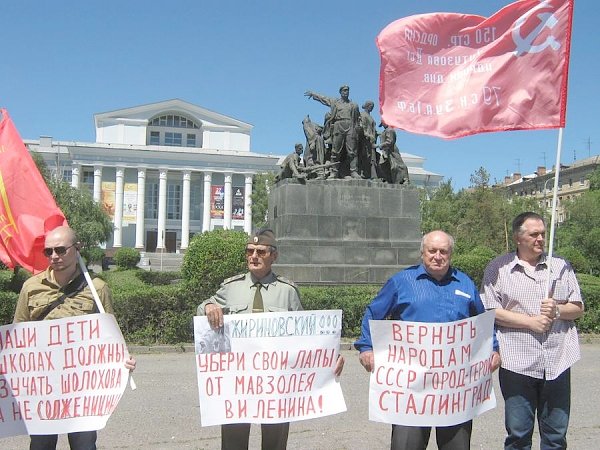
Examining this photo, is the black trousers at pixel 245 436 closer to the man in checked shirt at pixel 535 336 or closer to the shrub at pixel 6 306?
the man in checked shirt at pixel 535 336

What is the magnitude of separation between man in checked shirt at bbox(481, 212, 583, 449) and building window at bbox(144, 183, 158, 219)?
243 feet

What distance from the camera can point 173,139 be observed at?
79.4 meters

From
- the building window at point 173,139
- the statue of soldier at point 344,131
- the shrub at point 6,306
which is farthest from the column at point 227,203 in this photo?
the shrub at point 6,306

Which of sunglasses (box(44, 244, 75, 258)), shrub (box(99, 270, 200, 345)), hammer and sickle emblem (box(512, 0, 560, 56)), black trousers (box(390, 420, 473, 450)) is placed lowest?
shrub (box(99, 270, 200, 345))

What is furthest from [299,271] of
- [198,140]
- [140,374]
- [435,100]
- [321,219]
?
[198,140]

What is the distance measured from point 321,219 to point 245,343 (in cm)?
1140

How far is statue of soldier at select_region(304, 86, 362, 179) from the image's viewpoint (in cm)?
1606

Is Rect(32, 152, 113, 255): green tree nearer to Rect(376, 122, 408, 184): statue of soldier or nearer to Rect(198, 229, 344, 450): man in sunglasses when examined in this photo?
Rect(376, 122, 408, 184): statue of soldier

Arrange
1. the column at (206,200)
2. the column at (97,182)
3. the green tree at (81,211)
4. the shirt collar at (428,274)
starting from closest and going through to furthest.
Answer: the shirt collar at (428,274) < the green tree at (81,211) < the column at (97,182) < the column at (206,200)

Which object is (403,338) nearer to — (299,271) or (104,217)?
(299,271)

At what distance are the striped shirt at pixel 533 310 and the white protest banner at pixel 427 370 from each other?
0.19m


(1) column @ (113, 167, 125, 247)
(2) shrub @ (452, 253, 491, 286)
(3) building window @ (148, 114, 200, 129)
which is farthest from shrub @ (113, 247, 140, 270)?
(2) shrub @ (452, 253, 491, 286)

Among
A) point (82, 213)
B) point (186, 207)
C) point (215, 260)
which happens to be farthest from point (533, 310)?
point (186, 207)

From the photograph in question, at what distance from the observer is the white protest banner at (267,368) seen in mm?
3973
